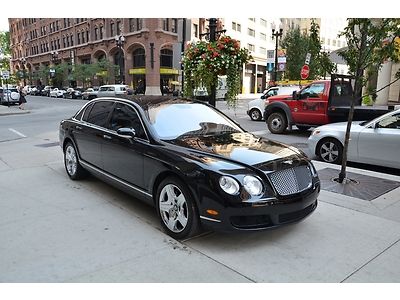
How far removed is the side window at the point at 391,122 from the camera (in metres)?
6.62

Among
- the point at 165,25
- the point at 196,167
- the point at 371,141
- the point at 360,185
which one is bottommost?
the point at 360,185

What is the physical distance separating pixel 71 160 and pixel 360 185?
16.0ft

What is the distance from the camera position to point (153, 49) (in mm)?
45906

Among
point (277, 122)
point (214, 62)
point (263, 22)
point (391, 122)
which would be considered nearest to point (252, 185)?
point (214, 62)

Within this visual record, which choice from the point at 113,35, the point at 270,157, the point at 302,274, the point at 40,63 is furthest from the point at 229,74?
the point at 40,63

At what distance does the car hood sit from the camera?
374 centimetres

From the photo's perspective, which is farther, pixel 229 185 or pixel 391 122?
pixel 391 122

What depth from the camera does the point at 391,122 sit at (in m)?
6.69

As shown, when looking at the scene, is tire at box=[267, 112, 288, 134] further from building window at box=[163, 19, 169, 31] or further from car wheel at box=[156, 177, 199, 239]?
building window at box=[163, 19, 169, 31]

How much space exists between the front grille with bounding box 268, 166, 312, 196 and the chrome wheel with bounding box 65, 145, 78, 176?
3685 millimetres

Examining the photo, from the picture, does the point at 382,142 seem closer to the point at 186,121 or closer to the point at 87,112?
the point at 186,121

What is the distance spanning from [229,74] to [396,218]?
4263mm
